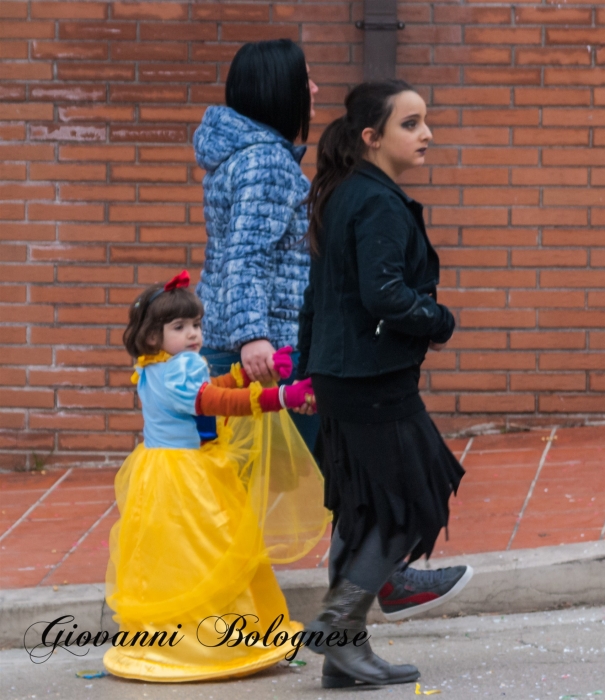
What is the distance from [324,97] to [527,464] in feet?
6.78

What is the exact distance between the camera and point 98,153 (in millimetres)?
5742

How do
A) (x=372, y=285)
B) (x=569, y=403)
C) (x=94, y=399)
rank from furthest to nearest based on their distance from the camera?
(x=569, y=403), (x=94, y=399), (x=372, y=285)

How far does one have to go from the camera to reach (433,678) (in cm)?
340

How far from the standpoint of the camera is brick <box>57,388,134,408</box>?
5.84m

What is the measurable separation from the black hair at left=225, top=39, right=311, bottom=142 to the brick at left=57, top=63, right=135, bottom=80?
2.01 metres

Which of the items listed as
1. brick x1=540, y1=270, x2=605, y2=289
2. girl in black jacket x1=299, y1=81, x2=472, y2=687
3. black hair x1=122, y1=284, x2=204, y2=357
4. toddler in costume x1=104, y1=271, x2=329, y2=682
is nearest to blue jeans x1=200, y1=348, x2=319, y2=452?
toddler in costume x1=104, y1=271, x2=329, y2=682

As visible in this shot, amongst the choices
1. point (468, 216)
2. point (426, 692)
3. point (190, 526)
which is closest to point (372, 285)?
point (190, 526)

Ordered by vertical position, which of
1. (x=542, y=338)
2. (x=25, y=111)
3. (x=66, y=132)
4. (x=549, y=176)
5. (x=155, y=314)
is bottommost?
(x=542, y=338)

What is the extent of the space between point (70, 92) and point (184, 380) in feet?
8.91

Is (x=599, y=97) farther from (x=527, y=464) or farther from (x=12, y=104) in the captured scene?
(x=12, y=104)

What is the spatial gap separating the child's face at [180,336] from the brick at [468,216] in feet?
8.29

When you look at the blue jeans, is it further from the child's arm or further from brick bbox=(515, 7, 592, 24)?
brick bbox=(515, 7, 592, 24)
